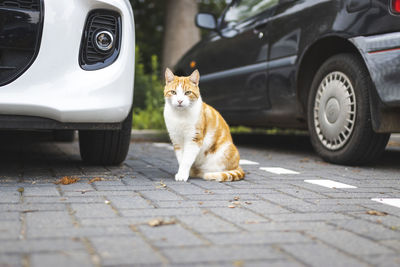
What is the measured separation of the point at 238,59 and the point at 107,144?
2350 mm

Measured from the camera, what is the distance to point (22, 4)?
3398 mm

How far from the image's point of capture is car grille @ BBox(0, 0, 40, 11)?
335cm

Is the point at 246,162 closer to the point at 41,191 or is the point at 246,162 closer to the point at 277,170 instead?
the point at 277,170

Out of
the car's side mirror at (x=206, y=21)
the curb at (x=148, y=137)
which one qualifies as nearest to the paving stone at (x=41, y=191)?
the car's side mirror at (x=206, y=21)

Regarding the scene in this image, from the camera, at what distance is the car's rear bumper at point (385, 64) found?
394 cm

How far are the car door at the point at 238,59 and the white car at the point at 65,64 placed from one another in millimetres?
2180

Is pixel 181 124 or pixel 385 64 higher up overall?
pixel 385 64

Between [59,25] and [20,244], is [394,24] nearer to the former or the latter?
[59,25]

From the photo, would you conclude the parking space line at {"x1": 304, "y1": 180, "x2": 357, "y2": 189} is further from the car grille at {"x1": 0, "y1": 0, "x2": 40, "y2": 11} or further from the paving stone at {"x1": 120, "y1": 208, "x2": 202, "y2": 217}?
the car grille at {"x1": 0, "y1": 0, "x2": 40, "y2": 11}

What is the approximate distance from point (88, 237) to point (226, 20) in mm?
4728

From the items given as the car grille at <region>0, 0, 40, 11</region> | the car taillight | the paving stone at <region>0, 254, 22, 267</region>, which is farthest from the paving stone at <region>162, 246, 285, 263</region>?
the car taillight

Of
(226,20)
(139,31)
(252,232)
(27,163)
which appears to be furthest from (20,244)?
(139,31)

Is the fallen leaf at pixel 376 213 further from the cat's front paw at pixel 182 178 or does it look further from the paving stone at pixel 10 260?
the paving stone at pixel 10 260

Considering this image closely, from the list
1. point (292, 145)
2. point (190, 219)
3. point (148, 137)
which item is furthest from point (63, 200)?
point (292, 145)
